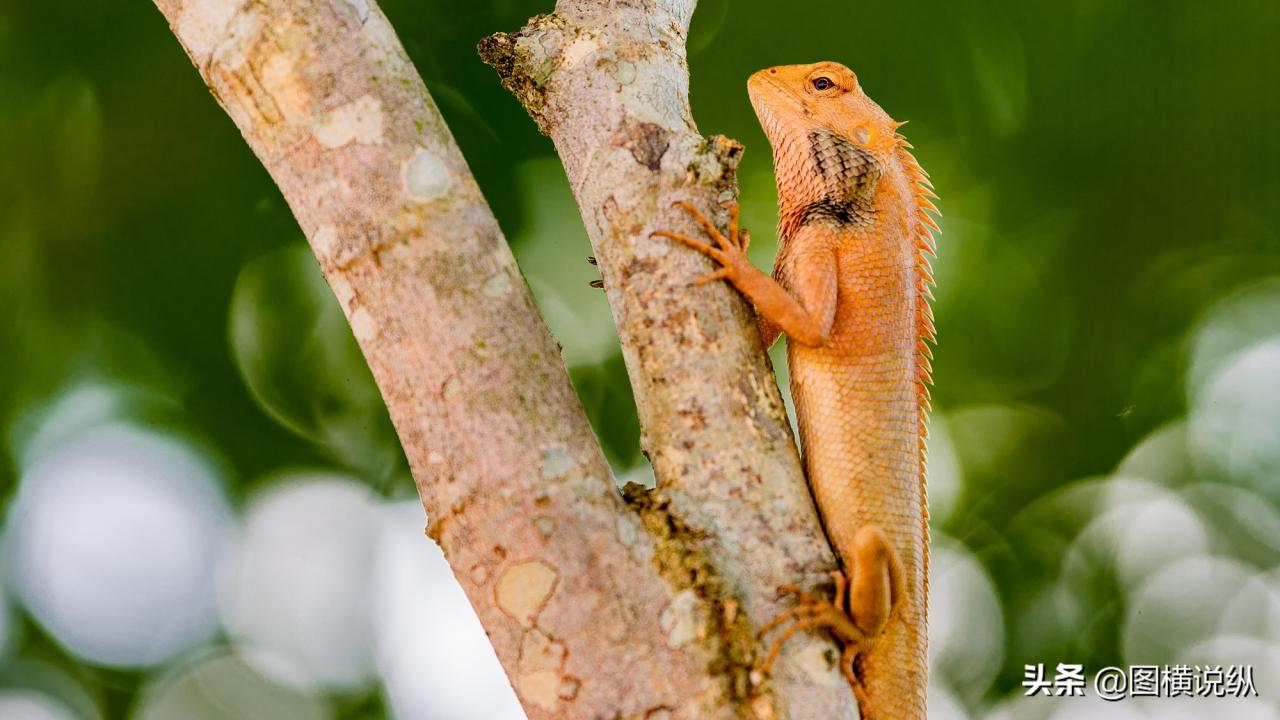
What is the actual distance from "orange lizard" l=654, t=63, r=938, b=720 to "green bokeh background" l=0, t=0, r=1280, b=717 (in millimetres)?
1439

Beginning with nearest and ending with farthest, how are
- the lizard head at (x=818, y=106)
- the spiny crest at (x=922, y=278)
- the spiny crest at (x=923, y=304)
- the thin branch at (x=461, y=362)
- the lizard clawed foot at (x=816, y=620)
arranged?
the thin branch at (x=461, y=362) → the lizard clawed foot at (x=816, y=620) → the spiny crest at (x=923, y=304) → the spiny crest at (x=922, y=278) → the lizard head at (x=818, y=106)

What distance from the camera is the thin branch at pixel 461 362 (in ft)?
5.23

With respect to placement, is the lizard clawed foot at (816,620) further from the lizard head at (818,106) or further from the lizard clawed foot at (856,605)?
the lizard head at (818,106)

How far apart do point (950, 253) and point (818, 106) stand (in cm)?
193

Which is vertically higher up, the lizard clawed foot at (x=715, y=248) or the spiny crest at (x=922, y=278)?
the lizard clawed foot at (x=715, y=248)

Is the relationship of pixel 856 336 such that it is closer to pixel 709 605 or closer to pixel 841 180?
pixel 841 180

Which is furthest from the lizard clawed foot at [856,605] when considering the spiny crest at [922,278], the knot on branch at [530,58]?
the knot on branch at [530,58]

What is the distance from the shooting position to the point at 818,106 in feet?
10.7

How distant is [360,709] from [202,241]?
228cm

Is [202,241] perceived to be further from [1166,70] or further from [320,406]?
[1166,70]

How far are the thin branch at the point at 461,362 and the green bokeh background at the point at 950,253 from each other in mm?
2685

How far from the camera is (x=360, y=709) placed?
14.1ft

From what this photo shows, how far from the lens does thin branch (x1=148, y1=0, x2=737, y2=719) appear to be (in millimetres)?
1595

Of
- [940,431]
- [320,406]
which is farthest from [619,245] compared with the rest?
[940,431]
